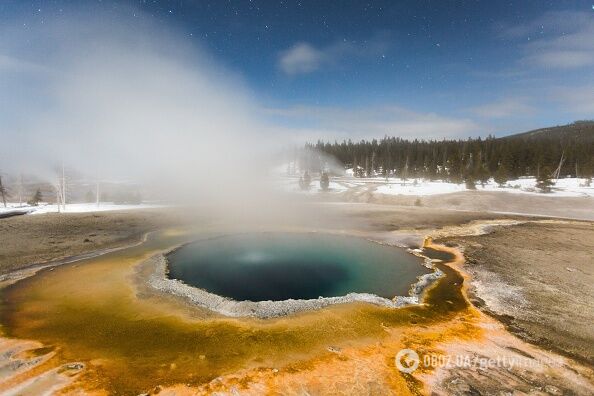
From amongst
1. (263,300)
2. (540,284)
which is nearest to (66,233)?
(263,300)

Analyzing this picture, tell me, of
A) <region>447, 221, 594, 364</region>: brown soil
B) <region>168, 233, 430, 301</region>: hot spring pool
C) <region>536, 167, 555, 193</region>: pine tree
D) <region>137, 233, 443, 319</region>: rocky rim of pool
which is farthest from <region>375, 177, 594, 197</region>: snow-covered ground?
<region>137, 233, 443, 319</region>: rocky rim of pool

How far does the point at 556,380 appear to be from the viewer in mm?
10328

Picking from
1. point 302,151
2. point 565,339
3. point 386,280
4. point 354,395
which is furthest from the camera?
point 302,151

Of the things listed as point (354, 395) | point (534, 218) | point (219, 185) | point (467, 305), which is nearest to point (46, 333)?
point (354, 395)

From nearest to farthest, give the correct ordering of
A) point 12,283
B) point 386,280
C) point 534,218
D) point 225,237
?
1. point 12,283
2. point 386,280
3. point 225,237
4. point 534,218

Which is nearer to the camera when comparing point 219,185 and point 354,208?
point 354,208

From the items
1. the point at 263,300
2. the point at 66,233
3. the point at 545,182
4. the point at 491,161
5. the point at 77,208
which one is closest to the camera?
the point at 263,300

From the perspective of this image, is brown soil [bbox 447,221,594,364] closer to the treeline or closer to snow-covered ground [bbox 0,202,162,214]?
the treeline

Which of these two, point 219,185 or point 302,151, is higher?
point 302,151

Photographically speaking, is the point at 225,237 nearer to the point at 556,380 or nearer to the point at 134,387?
the point at 134,387

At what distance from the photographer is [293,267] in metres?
24.4

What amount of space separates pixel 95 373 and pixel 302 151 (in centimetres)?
16132

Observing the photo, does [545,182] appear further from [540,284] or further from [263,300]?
[263,300]

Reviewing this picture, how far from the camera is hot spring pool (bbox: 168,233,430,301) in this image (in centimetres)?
1967
